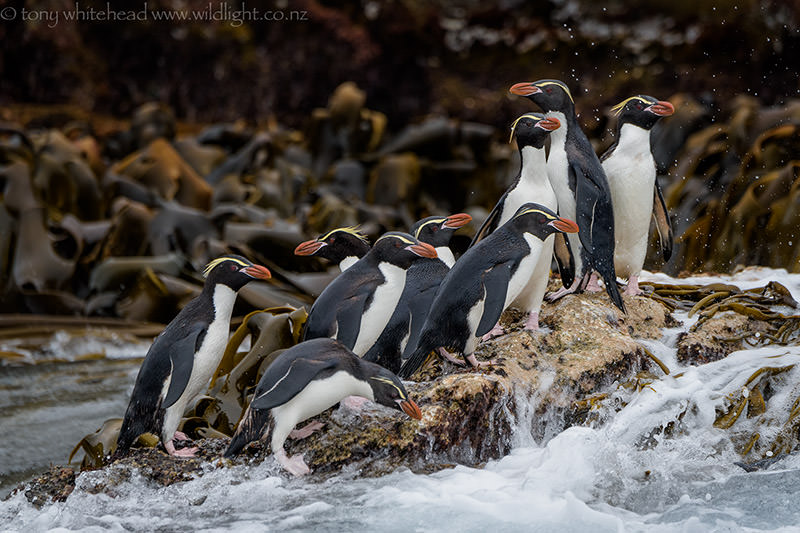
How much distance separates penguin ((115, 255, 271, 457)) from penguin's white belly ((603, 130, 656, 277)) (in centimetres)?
168

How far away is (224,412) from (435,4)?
13.9 meters

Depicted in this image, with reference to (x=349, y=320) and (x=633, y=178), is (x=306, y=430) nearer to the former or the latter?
(x=349, y=320)

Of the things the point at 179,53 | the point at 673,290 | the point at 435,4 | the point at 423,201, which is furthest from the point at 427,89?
the point at 673,290

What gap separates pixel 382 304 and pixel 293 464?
72 cm

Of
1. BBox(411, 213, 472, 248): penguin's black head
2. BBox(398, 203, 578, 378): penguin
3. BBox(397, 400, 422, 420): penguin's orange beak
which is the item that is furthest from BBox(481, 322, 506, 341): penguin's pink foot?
BBox(397, 400, 422, 420): penguin's orange beak

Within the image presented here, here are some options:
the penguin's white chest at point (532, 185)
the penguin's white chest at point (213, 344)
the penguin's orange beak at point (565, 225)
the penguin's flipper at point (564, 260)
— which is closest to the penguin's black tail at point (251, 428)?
the penguin's white chest at point (213, 344)

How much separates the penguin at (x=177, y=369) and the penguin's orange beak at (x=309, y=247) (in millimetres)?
212

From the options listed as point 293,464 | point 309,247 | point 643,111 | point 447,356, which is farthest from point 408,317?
point 643,111

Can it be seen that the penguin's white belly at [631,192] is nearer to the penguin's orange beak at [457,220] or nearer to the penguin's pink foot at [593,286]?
the penguin's pink foot at [593,286]

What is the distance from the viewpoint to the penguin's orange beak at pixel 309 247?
384cm

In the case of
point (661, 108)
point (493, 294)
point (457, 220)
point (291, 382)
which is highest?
point (661, 108)

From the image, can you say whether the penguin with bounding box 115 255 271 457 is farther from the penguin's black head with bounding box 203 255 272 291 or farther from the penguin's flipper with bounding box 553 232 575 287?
the penguin's flipper with bounding box 553 232 575 287

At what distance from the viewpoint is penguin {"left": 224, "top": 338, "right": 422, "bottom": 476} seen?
10.4 feet

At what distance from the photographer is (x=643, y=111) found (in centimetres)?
427
